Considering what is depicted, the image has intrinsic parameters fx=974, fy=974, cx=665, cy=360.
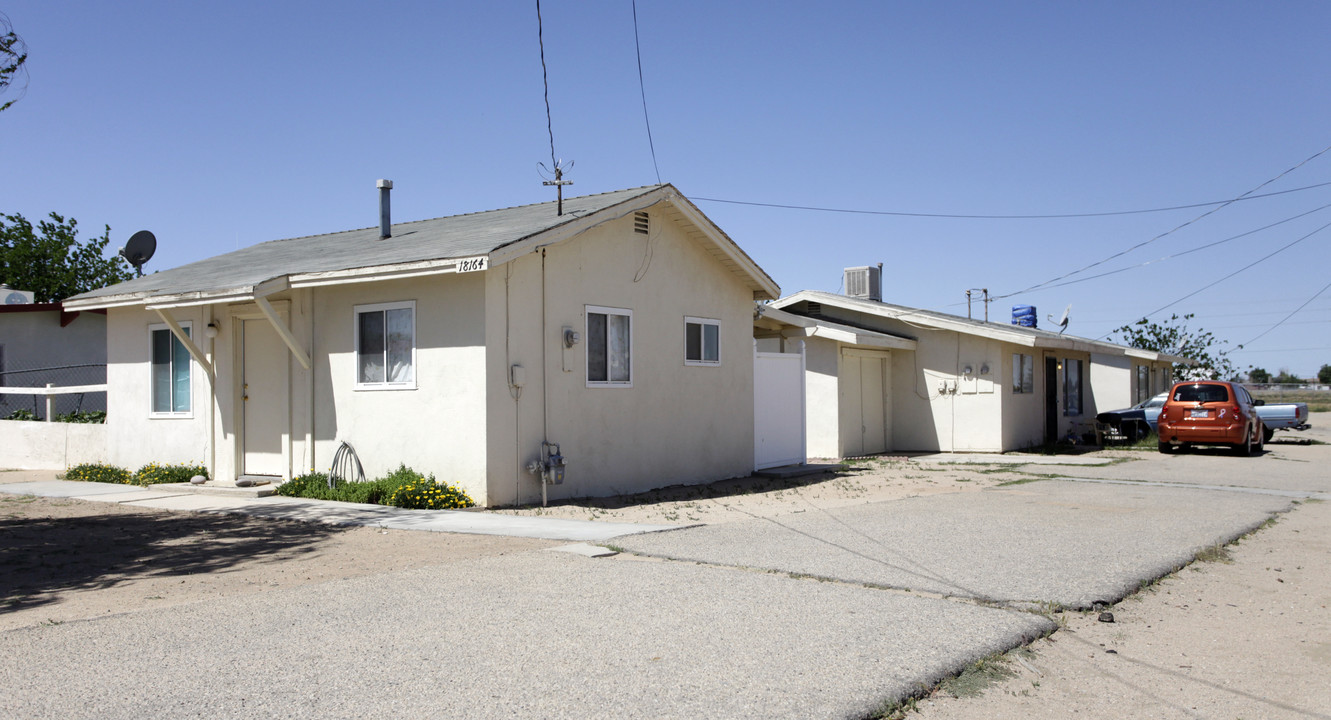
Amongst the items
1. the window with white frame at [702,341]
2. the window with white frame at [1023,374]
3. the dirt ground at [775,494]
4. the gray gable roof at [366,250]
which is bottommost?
the dirt ground at [775,494]

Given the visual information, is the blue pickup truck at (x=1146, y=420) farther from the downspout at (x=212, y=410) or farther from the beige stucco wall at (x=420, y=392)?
the downspout at (x=212, y=410)

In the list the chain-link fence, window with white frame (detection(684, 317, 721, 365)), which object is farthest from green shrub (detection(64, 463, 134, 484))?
window with white frame (detection(684, 317, 721, 365))

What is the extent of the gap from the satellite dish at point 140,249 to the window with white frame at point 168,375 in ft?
13.1

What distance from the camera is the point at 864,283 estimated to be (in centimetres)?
2533

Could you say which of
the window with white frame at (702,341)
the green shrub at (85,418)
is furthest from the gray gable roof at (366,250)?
the green shrub at (85,418)

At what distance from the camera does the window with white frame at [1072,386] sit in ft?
83.9

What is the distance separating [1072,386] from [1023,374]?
4555 mm

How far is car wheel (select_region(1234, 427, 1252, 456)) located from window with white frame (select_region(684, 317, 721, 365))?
477 inches

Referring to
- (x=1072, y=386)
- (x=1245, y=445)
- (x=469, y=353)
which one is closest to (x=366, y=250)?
(x=469, y=353)

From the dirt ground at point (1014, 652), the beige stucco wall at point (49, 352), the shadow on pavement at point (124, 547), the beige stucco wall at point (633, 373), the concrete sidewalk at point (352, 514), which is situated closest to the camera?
the dirt ground at point (1014, 652)

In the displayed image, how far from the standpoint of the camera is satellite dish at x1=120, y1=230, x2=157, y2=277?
18.0m

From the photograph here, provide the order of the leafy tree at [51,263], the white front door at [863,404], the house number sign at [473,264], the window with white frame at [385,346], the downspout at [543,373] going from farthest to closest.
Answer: the leafy tree at [51,263], the white front door at [863,404], the downspout at [543,373], the window with white frame at [385,346], the house number sign at [473,264]

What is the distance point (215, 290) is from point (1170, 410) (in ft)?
61.2

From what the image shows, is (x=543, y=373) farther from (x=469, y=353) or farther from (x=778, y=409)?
(x=778, y=409)
